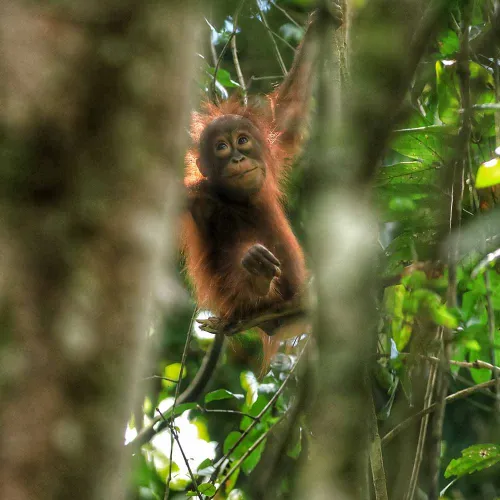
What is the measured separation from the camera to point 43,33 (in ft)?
3.29

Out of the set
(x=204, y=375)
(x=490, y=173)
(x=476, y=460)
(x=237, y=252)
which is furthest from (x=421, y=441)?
(x=237, y=252)

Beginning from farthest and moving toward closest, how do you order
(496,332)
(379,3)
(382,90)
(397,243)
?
1. (496,332)
2. (397,243)
3. (379,3)
4. (382,90)

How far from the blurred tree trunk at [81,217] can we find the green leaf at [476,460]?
2.07m

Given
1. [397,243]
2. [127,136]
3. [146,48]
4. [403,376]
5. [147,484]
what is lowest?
[147,484]

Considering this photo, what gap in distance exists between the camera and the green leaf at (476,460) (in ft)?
8.91

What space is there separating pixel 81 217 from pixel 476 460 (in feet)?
7.38

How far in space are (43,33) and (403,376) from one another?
81.8 inches

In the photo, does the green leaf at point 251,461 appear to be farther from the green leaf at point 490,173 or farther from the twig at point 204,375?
the green leaf at point 490,173

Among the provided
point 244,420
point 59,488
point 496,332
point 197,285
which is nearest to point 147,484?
point 244,420

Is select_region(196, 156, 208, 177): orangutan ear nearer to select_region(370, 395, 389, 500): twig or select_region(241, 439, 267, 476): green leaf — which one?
select_region(241, 439, 267, 476): green leaf

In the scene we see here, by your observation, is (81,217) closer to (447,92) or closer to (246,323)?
(447,92)

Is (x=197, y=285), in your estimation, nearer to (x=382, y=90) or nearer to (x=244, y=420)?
(x=244, y=420)

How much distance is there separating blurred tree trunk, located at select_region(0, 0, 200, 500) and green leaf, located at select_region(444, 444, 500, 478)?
81.6 inches

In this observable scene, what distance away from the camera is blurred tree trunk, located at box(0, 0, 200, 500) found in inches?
35.1
